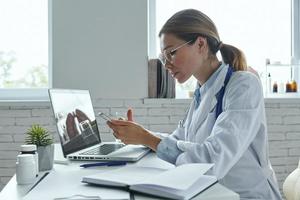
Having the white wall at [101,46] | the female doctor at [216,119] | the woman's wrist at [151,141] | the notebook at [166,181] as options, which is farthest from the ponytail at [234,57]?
the white wall at [101,46]

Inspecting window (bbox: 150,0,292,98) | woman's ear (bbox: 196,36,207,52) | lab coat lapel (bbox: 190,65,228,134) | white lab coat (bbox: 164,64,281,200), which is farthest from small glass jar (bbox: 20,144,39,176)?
window (bbox: 150,0,292,98)

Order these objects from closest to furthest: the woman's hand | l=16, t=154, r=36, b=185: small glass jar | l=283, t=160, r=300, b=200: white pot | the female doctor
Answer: l=16, t=154, r=36, b=185: small glass jar
the female doctor
the woman's hand
l=283, t=160, r=300, b=200: white pot

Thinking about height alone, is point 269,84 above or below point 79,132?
above

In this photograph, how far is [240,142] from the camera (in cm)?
110

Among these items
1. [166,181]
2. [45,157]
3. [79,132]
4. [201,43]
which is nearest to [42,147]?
[45,157]

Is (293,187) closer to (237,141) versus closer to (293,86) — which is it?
(237,141)

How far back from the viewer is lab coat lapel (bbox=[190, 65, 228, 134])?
4.16ft

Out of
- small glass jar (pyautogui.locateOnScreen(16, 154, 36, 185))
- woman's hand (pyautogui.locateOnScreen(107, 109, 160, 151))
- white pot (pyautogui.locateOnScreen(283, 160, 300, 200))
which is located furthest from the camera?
white pot (pyautogui.locateOnScreen(283, 160, 300, 200))

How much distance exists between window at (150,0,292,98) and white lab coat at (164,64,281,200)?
120 centimetres

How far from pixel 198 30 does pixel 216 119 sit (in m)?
0.33

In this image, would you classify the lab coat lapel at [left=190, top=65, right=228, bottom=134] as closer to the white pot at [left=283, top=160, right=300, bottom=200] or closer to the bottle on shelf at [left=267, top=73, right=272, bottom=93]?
the white pot at [left=283, top=160, right=300, bottom=200]

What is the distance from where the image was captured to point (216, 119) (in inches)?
47.7

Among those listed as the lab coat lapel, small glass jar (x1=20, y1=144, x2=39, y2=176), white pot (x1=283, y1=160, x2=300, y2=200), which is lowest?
white pot (x1=283, y1=160, x2=300, y2=200)

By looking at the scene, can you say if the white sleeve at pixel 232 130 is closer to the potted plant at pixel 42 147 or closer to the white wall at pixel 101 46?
the potted plant at pixel 42 147
